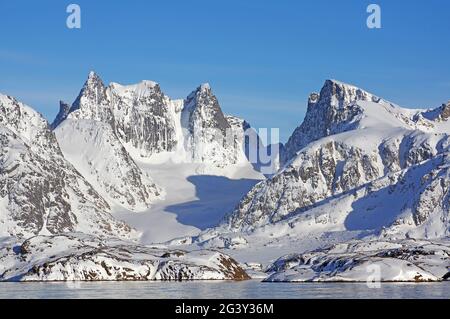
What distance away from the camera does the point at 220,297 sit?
19988 cm
